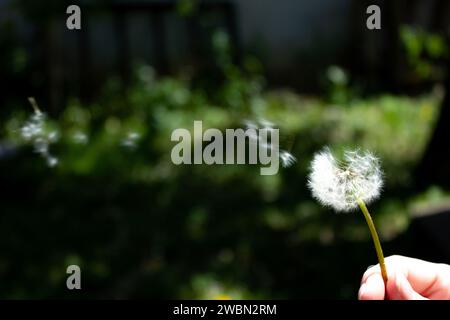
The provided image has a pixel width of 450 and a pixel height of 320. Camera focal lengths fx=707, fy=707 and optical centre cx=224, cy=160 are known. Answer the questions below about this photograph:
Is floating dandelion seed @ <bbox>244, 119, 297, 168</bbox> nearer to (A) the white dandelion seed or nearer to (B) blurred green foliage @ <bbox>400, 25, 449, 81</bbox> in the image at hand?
(A) the white dandelion seed

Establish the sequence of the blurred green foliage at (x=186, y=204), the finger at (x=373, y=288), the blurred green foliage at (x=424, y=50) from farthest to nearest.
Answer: the blurred green foliage at (x=424, y=50), the blurred green foliage at (x=186, y=204), the finger at (x=373, y=288)

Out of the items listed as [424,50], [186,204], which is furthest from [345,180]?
[424,50]

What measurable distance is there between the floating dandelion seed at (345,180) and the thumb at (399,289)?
13 mm

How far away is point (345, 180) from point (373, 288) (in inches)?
5.5

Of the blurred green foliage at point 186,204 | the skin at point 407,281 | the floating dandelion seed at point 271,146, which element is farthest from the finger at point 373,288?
the blurred green foliage at point 186,204

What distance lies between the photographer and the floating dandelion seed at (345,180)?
90 centimetres

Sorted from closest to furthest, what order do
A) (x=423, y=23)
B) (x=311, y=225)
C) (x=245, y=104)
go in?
(x=311, y=225), (x=245, y=104), (x=423, y=23)

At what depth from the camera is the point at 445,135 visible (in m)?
3.63

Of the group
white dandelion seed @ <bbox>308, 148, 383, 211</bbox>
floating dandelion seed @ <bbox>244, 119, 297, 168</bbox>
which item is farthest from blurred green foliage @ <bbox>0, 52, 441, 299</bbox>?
white dandelion seed @ <bbox>308, 148, 383, 211</bbox>

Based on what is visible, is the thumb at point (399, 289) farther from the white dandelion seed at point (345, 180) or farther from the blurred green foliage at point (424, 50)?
the blurred green foliage at point (424, 50)

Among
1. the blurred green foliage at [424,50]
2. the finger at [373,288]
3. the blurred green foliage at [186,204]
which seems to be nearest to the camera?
the finger at [373,288]

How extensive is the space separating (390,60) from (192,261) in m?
3.27
